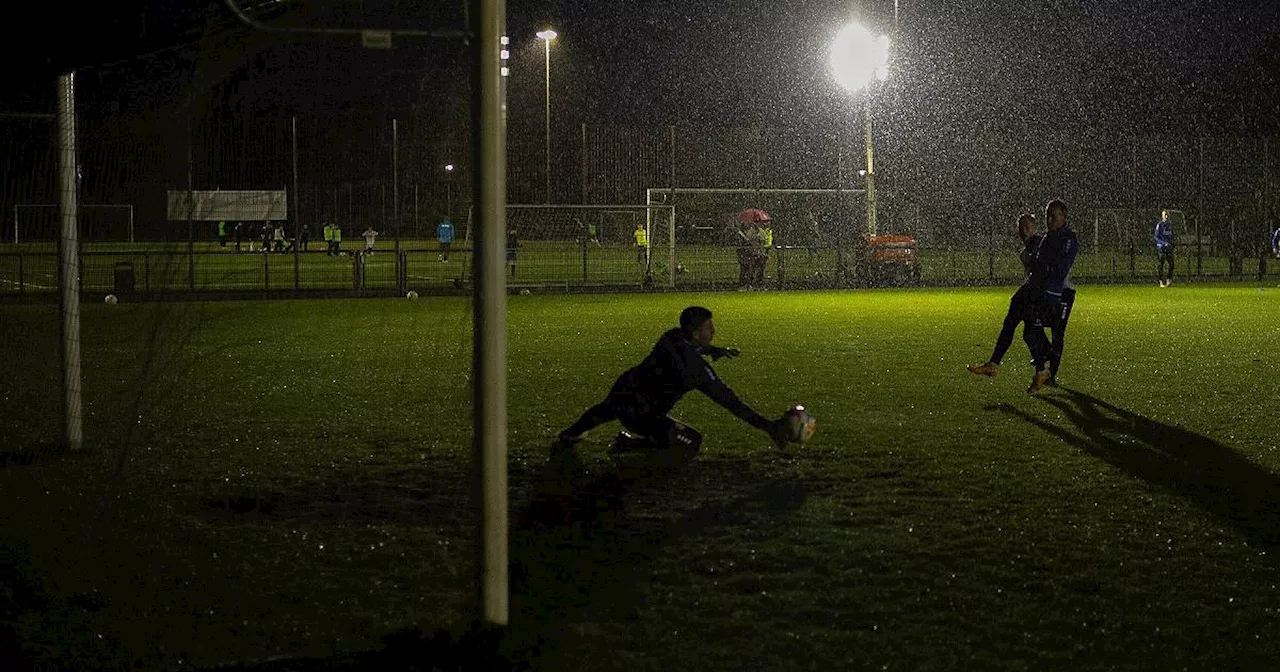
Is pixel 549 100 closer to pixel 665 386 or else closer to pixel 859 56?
pixel 859 56

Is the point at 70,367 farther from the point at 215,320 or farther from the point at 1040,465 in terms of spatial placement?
the point at 215,320

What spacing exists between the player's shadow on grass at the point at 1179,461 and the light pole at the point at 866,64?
78.2 feet

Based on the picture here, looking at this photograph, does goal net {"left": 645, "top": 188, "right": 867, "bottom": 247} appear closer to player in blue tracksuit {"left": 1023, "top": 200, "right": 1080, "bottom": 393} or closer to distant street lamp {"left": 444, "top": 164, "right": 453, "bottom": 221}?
distant street lamp {"left": 444, "top": 164, "right": 453, "bottom": 221}

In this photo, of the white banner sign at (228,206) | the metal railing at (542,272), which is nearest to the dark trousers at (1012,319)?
the white banner sign at (228,206)

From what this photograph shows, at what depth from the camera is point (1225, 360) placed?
16.1 m

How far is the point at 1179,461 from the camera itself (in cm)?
954

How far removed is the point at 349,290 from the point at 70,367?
71.4 ft

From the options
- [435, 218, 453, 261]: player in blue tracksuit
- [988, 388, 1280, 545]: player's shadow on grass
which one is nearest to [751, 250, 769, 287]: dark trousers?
[435, 218, 453, 261]: player in blue tracksuit

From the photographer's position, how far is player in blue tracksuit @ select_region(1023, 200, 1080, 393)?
13.2 metres

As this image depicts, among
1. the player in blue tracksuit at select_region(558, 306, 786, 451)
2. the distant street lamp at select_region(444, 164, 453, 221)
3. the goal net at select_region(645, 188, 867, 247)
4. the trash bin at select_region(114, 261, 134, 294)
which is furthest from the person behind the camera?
the goal net at select_region(645, 188, 867, 247)

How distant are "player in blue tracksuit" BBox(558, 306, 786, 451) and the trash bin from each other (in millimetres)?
22101

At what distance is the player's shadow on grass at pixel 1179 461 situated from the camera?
7.95m

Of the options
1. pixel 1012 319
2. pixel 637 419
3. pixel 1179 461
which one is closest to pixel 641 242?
pixel 1012 319

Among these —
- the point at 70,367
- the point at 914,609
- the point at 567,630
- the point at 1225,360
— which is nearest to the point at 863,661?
the point at 914,609
